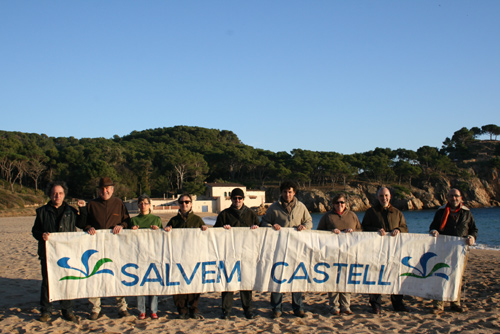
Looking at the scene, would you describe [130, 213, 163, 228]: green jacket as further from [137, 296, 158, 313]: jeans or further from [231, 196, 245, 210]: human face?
[231, 196, 245, 210]: human face

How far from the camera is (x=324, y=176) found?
3051 inches

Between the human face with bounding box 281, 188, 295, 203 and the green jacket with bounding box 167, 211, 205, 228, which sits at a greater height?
the human face with bounding box 281, 188, 295, 203

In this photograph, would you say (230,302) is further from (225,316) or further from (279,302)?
(279,302)

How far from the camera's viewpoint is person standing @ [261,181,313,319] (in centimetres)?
557

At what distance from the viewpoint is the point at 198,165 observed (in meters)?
68.9

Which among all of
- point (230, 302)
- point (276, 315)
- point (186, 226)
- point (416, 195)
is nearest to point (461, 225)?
point (276, 315)

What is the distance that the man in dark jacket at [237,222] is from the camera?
5480 mm

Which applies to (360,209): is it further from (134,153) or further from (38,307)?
(38,307)

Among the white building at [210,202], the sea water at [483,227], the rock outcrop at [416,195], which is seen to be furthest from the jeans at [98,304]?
the rock outcrop at [416,195]

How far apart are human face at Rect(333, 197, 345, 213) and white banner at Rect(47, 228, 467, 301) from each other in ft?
1.26

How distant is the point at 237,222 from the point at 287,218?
29.3 inches

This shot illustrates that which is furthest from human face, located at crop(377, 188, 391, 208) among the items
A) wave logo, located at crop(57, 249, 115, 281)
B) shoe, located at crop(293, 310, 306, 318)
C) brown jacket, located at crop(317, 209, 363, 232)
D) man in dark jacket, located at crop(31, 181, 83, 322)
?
man in dark jacket, located at crop(31, 181, 83, 322)

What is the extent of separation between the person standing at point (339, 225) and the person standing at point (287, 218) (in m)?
0.31

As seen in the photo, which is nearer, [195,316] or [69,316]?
[69,316]
